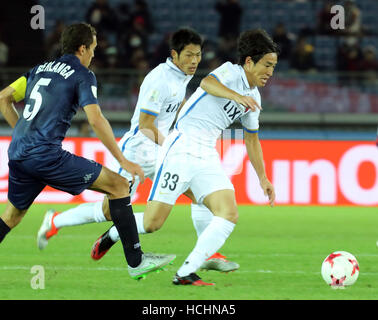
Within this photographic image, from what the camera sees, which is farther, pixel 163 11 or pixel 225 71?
pixel 163 11

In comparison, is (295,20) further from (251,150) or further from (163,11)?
(251,150)

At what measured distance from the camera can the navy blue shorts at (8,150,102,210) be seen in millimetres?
5738

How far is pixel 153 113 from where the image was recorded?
7.22 m

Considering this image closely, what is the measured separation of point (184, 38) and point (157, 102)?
62 centimetres

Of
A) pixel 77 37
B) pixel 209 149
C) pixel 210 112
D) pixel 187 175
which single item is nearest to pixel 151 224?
pixel 187 175

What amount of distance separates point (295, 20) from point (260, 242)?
11.4 metres

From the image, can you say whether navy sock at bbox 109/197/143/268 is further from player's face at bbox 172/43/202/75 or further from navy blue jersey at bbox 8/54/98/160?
player's face at bbox 172/43/202/75

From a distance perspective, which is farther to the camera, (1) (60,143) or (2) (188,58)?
(2) (188,58)

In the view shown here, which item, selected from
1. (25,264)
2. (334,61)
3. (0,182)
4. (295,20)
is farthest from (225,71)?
(295,20)

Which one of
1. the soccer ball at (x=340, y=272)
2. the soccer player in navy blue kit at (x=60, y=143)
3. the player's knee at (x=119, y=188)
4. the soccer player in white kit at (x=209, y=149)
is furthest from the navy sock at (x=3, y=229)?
the soccer ball at (x=340, y=272)

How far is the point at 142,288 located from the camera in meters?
5.92

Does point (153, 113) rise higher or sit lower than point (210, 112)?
lower

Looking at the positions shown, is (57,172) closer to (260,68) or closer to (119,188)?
(119,188)

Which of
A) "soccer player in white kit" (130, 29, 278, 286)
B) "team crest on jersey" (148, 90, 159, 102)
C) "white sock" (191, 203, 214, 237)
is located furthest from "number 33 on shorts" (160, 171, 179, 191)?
"team crest on jersey" (148, 90, 159, 102)
